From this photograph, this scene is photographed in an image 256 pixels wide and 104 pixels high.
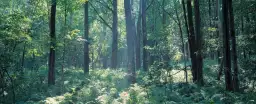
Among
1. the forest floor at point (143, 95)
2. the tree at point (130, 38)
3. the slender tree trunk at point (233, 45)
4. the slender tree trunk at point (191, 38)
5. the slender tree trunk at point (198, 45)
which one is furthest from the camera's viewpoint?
the tree at point (130, 38)

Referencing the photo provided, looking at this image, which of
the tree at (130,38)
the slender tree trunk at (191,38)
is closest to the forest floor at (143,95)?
the tree at (130,38)

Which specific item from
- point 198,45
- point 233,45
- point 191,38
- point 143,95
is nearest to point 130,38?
point 191,38

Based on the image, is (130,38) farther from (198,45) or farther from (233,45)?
(233,45)

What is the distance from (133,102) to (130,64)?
22.4 ft

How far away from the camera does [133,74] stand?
56.3 ft

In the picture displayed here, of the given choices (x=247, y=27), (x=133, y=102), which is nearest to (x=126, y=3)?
(x=247, y=27)

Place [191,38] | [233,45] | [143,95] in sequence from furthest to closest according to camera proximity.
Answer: [191,38], [233,45], [143,95]

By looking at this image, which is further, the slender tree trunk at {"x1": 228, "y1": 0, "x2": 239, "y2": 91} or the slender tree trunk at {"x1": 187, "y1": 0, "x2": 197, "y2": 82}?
the slender tree trunk at {"x1": 187, "y1": 0, "x2": 197, "y2": 82}

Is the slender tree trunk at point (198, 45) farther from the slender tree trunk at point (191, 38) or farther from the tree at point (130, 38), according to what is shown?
the tree at point (130, 38)

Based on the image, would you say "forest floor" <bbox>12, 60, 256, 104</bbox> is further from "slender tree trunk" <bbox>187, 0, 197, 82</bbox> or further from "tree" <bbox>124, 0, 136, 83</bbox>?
"slender tree trunk" <bbox>187, 0, 197, 82</bbox>

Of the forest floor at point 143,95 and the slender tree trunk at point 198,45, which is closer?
the forest floor at point 143,95

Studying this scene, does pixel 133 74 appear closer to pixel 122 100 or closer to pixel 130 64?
pixel 130 64

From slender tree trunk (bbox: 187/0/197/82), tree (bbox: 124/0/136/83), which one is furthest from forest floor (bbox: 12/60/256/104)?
slender tree trunk (bbox: 187/0/197/82)

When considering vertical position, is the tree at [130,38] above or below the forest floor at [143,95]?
above
